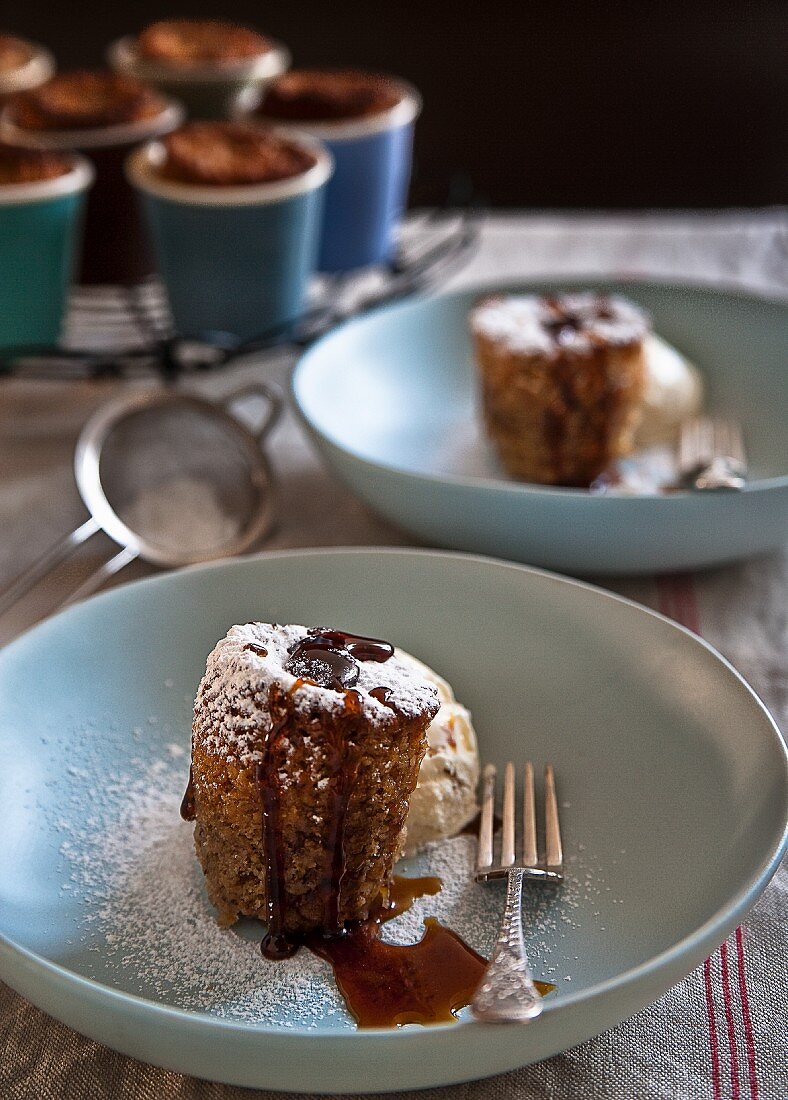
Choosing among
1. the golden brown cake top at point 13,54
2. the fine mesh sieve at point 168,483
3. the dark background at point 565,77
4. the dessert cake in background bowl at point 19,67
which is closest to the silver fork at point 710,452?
the fine mesh sieve at point 168,483

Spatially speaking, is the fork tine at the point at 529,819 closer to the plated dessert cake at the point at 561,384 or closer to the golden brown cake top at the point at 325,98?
the plated dessert cake at the point at 561,384

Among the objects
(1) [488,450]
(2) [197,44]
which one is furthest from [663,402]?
(2) [197,44]

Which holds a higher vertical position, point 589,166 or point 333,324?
point 333,324

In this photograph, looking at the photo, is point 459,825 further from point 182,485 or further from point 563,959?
point 182,485

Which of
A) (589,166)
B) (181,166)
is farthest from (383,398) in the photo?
(589,166)

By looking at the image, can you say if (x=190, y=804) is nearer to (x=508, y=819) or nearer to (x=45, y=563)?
(x=508, y=819)
